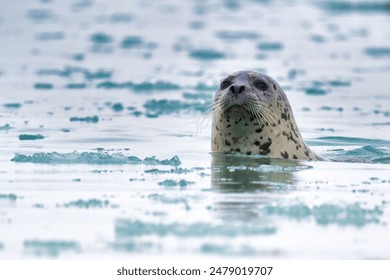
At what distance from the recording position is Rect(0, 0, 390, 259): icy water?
21.7 ft

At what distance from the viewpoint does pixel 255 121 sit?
9.71m

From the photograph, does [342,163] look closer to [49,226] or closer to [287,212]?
[287,212]

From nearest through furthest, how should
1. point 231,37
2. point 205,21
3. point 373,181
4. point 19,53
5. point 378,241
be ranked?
point 378,241 < point 373,181 < point 19,53 < point 231,37 < point 205,21

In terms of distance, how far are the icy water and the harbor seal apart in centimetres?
19

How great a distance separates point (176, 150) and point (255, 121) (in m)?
1.08

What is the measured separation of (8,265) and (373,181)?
11.3ft

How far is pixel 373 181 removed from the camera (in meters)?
8.60

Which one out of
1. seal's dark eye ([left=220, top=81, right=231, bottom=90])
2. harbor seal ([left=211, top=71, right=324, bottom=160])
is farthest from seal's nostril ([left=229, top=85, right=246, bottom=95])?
seal's dark eye ([left=220, top=81, right=231, bottom=90])

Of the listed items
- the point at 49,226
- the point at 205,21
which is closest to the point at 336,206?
the point at 49,226

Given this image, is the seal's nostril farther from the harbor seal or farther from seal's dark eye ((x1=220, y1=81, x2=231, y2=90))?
seal's dark eye ((x1=220, y1=81, x2=231, y2=90))

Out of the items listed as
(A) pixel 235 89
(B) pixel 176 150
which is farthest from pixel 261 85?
(B) pixel 176 150

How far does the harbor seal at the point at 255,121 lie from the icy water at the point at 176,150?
190 mm

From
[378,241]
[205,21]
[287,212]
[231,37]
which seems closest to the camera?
[378,241]

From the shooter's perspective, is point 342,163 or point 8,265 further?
point 342,163
